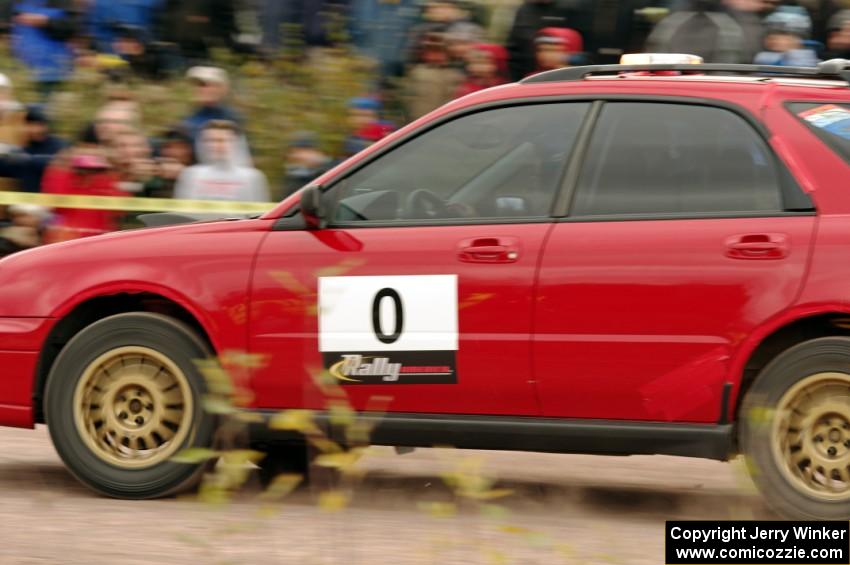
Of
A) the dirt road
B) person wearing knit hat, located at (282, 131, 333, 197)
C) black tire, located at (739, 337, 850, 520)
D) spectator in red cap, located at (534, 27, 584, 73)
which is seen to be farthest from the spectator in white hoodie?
black tire, located at (739, 337, 850, 520)

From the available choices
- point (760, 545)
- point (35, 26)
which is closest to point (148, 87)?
point (35, 26)

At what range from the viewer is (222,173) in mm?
10727

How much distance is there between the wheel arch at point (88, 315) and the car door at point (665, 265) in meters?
1.60

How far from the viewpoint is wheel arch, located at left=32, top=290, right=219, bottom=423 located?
6.64 metres

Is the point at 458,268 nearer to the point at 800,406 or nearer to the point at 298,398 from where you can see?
the point at 298,398

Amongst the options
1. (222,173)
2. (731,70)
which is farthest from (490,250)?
(222,173)

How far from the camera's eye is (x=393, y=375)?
6195mm

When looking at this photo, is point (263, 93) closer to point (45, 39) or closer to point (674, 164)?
point (45, 39)

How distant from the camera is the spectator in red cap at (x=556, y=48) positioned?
424 inches

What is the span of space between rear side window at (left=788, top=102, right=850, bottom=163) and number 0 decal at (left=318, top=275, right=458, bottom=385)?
57.8 inches

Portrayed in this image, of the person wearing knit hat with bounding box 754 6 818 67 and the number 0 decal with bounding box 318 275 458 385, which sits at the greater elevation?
the person wearing knit hat with bounding box 754 6 818 67

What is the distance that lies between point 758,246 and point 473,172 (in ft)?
3.81

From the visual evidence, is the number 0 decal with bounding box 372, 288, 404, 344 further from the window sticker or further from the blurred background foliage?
the blurred background foliage

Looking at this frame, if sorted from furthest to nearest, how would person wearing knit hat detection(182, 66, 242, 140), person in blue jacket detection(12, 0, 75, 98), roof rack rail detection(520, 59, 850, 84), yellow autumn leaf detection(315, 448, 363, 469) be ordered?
person in blue jacket detection(12, 0, 75, 98)
person wearing knit hat detection(182, 66, 242, 140)
roof rack rail detection(520, 59, 850, 84)
yellow autumn leaf detection(315, 448, 363, 469)
